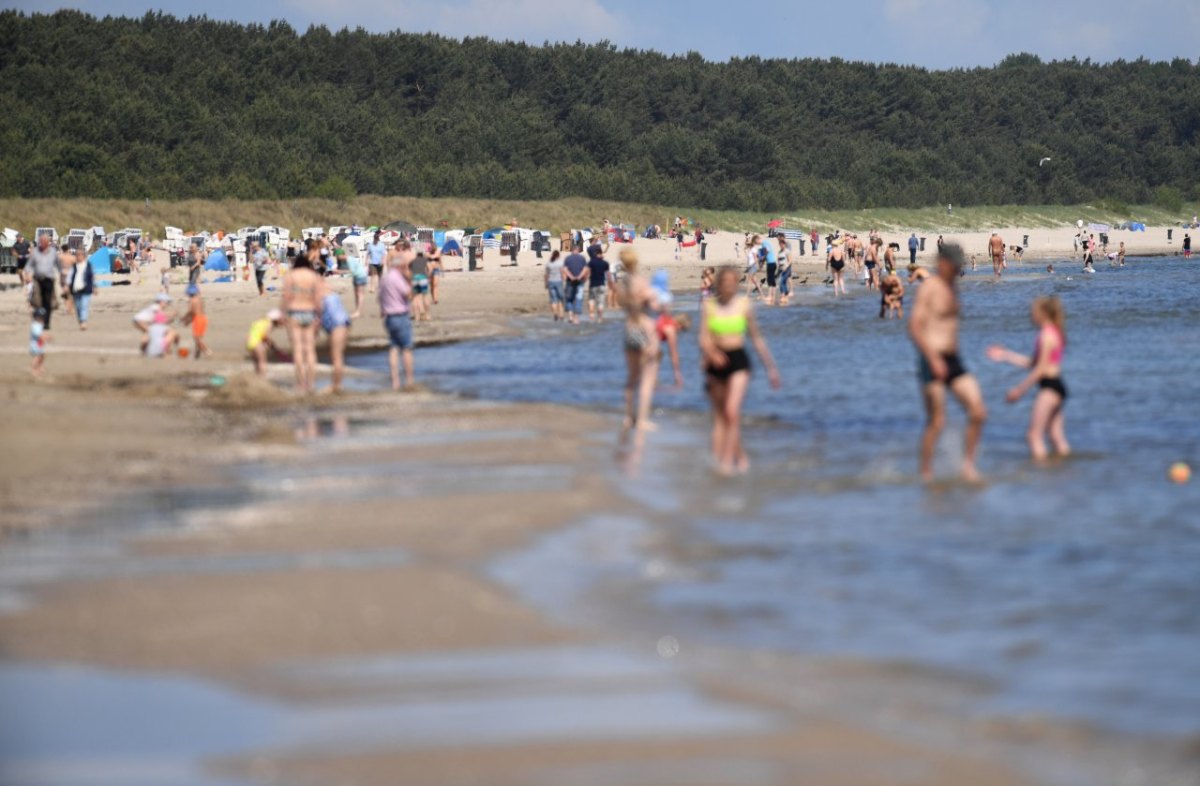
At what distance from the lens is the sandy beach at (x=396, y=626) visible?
18.7 feet

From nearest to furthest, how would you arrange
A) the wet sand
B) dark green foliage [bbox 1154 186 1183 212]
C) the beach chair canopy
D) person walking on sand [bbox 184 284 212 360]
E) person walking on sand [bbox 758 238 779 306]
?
the wet sand
person walking on sand [bbox 184 284 212 360]
person walking on sand [bbox 758 238 779 306]
the beach chair canopy
dark green foliage [bbox 1154 186 1183 212]

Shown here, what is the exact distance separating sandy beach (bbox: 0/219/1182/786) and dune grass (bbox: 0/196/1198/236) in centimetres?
5195

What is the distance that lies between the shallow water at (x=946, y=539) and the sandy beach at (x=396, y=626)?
1.79 ft

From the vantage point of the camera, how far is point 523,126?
342ft

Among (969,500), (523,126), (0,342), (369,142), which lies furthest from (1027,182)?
(969,500)

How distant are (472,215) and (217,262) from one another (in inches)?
1595

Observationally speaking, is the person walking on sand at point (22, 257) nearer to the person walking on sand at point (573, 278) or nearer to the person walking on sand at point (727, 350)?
the person walking on sand at point (573, 278)

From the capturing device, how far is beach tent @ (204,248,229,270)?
43031 mm

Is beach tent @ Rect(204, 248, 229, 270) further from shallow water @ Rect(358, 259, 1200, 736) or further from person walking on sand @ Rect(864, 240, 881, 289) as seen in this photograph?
shallow water @ Rect(358, 259, 1200, 736)

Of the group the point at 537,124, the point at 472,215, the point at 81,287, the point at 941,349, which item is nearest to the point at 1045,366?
the point at 941,349

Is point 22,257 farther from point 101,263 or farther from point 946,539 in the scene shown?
point 946,539

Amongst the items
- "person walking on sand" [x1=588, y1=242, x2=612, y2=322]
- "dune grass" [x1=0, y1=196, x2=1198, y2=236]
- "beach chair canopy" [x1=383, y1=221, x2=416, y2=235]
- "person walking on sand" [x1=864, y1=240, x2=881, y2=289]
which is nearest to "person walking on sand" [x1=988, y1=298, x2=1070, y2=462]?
"person walking on sand" [x1=588, y1=242, x2=612, y2=322]

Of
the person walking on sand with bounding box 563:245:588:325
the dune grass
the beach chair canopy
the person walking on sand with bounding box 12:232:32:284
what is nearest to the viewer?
the person walking on sand with bounding box 563:245:588:325

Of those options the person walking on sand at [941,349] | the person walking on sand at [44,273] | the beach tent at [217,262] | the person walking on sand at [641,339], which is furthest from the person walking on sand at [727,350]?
the beach tent at [217,262]
